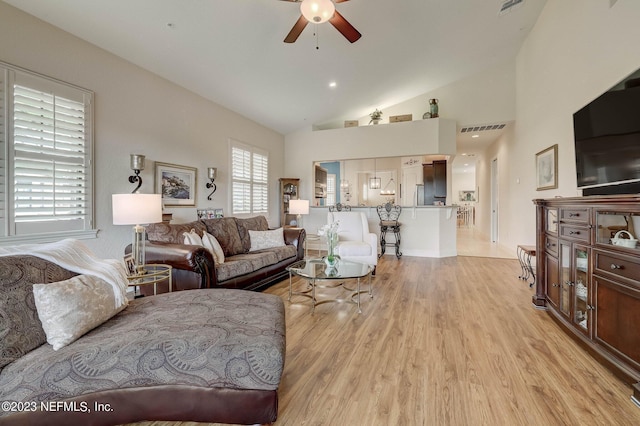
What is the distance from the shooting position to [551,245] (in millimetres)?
2586

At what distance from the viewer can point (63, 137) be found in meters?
2.70

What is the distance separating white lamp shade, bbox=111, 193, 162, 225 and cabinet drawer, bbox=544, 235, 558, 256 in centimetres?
370

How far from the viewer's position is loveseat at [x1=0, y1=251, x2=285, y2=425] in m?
1.12

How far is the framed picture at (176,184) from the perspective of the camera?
3703 mm

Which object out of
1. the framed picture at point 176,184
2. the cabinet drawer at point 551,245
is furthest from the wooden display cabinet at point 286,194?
the cabinet drawer at point 551,245

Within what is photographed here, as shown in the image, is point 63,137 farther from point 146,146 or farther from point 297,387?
point 297,387

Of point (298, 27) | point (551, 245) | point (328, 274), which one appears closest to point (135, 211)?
point (328, 274)

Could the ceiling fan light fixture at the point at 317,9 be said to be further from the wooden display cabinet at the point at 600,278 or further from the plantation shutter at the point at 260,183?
the plantation shutter at the point at 260,183

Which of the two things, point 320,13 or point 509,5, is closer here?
point 320,13

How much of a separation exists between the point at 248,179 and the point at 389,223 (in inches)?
120

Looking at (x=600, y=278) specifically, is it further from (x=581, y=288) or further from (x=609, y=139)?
(x=609, y=139)

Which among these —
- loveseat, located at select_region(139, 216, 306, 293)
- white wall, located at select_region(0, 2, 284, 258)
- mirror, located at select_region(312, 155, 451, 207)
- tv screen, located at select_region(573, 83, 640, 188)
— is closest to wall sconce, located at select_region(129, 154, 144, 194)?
white wall, located at select_region(0, 2, 284, 258)

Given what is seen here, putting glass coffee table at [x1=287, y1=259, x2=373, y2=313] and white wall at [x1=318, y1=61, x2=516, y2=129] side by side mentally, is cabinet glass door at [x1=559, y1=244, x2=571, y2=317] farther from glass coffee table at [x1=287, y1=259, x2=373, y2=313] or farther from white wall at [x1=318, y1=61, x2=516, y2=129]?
white wall at [x1=318, y1=61, x2=516, y2=129]

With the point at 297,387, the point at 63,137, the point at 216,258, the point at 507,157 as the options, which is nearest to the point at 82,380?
the point at 297,387
